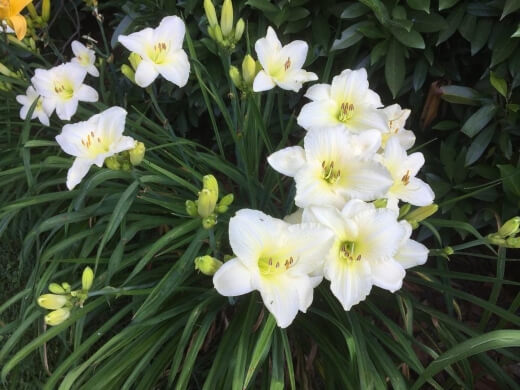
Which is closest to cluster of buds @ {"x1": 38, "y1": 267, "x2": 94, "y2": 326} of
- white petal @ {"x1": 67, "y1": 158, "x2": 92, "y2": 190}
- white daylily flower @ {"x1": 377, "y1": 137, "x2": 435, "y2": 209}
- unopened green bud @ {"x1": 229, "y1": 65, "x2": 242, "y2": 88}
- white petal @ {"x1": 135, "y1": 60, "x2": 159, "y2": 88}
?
white petal @ {"x1": 67, "y1": 158, "x2": 92, "y2": 190}

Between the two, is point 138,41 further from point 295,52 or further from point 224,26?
point 295,52

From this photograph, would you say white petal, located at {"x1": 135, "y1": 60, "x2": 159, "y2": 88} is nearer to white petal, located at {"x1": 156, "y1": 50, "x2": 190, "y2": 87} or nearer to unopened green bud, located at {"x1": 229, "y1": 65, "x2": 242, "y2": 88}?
white petal, located at {"x1": 156, "y1": 50, "x2": 190, "y2": 87}

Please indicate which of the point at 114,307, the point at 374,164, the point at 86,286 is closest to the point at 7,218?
the point at 114,307

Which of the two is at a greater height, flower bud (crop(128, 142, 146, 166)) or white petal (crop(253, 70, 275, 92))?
white petal (crop(253, 70, 275, 92))

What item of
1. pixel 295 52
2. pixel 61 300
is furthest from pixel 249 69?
pixel 61 300

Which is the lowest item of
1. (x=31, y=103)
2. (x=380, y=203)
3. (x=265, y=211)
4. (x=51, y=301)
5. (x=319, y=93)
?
(x=265, y=211)

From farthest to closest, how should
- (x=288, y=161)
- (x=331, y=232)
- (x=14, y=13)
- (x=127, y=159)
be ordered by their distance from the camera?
(x=14, y=13) < (x=127, y=159) < (x=288, y=161) < (x=331, y=232)
